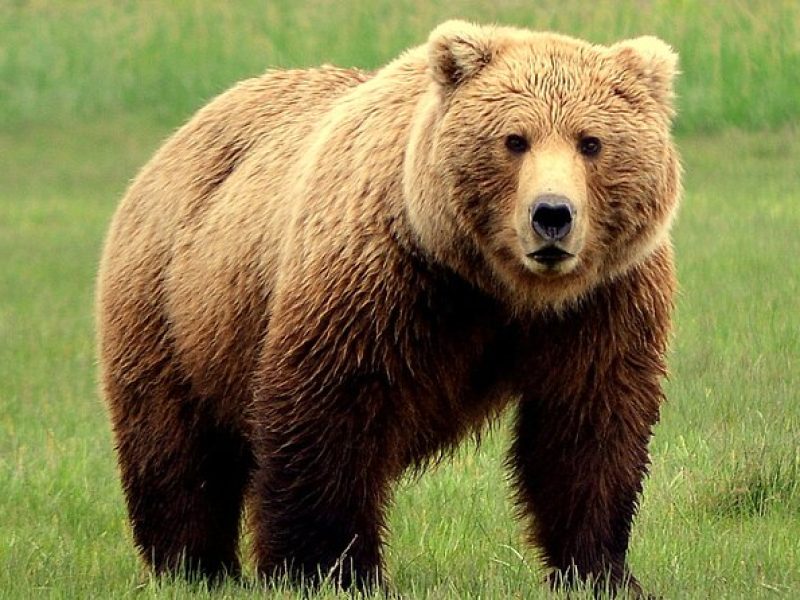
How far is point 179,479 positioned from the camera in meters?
6.21

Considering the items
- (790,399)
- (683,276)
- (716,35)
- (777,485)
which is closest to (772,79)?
(716,35)

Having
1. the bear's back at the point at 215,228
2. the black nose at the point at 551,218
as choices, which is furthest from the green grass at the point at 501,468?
the black nose at the point at 551,218

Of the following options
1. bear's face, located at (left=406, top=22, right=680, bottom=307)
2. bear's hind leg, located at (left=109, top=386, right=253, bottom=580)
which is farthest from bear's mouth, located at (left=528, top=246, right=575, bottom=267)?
bear's hind leg, located at (left=109, top=386, right=253, bottom=580)

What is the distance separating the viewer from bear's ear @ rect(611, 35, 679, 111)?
503 cm

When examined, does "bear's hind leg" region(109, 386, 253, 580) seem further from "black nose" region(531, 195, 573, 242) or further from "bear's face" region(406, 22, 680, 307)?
"black nose" region(531, 195, 573, 242)

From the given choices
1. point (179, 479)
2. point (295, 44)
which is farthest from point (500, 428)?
point (295, 44)

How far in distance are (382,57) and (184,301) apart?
13.3m

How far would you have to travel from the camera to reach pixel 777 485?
6633 millimetres

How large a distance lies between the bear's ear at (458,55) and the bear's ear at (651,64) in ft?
1.17

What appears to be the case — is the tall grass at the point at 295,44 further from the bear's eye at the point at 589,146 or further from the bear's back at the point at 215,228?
the bear's eye at the point at 589,146

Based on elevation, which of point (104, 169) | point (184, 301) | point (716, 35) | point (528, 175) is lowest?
point (104, 169)

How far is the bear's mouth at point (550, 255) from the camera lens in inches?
186

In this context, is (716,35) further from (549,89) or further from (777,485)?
(549,89)

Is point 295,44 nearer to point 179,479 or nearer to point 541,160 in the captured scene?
point 179,479
